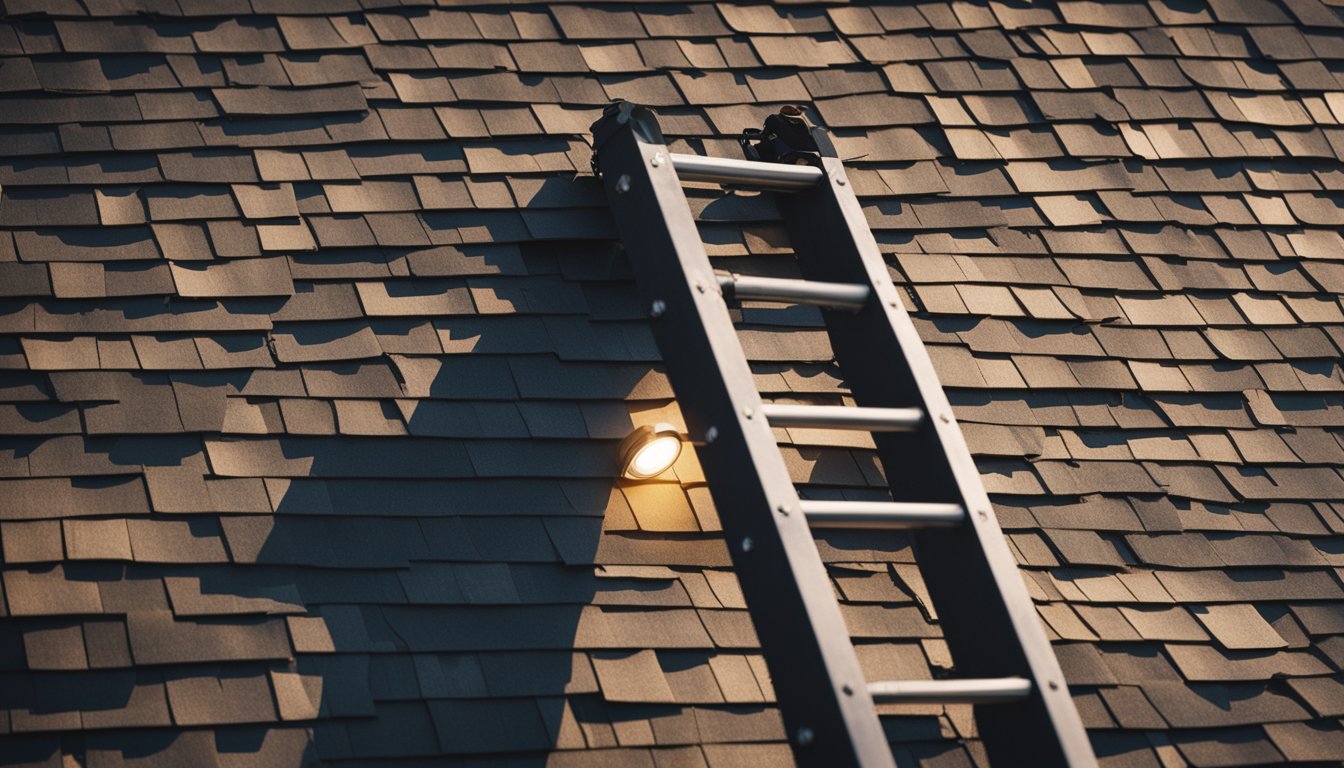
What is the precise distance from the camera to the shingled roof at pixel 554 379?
2.98 meters

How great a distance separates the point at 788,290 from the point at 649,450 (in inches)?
21.2

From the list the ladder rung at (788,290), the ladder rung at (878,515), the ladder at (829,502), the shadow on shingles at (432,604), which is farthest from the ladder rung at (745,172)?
the ladder rung at (878,515)

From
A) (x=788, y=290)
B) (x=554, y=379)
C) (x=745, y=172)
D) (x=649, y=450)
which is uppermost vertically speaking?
(x=745, y=172)

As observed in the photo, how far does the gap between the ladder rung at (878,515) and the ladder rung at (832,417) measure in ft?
0.59

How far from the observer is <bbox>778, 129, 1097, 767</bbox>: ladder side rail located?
269 centimetres

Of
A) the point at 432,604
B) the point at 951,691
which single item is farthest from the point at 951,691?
the point at 432,604

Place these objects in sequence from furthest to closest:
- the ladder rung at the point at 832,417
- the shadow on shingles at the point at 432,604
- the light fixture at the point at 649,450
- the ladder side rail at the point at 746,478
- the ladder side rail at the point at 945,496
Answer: the light fixture at the point at 649,450
the shadow on shingles at the point at 432,604
the ladder rung at the point at 832,417
the ladder side rail at the point at 945,496
the ladder side rail at the point at 746,478

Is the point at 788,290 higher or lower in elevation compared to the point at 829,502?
higher

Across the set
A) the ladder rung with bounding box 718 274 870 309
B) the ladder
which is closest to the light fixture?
the ladder

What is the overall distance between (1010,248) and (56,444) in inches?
106

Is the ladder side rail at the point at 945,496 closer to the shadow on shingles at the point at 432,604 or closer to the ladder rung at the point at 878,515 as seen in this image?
the ladder rung at the point at 878,515

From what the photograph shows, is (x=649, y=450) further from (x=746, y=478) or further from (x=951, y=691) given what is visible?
(x=951, y=691)

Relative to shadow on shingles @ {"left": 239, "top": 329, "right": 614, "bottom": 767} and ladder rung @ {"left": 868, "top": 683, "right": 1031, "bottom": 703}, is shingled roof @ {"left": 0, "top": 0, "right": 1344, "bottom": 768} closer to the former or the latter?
shadow on shingles @ {"left": 239, "top": 329, "right": 614, "bottom": 767}

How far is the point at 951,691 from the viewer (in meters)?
2.56
